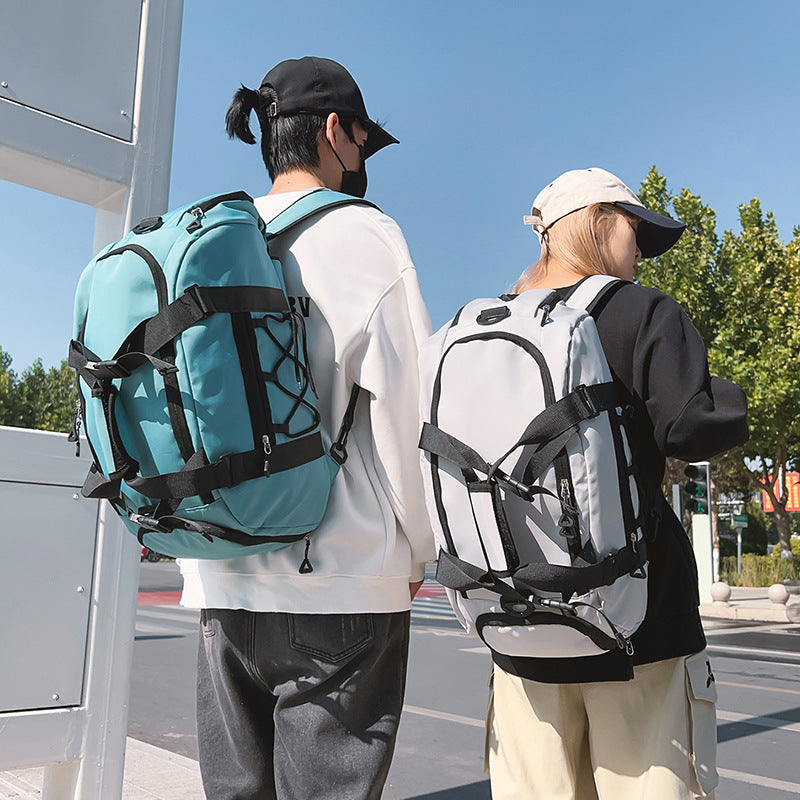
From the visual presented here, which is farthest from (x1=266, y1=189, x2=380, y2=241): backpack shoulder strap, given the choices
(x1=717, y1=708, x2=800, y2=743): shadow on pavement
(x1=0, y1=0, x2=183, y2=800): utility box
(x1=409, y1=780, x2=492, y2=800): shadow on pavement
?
(x1=717, y1=708, x2=800, y2=743): shadow on pavement

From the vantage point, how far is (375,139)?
210cm

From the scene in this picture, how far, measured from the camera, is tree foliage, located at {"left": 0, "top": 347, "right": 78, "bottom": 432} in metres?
3.24

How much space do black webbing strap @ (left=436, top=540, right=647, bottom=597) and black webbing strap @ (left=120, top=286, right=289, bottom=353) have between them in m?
0.64

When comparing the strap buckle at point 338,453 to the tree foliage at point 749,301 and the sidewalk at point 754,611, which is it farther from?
the tree foliage at point 749,301

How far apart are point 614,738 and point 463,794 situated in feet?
10.9

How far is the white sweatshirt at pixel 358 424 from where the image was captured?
168 cm

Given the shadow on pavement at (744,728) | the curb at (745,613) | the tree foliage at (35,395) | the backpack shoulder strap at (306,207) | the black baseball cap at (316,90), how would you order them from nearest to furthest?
1. the backpack shoulder strap at (306,207)
2. the black baseball cap at (316,90)
3. the tree foliage at (35,395)
4. the shadow on pavement at (744,728)
5. the curb at (745,613)

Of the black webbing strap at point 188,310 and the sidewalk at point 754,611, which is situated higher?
the black webbing strap at point 188,310

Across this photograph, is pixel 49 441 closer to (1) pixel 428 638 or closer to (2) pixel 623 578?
(2) pixel 623 578

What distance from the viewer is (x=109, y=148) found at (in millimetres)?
3209

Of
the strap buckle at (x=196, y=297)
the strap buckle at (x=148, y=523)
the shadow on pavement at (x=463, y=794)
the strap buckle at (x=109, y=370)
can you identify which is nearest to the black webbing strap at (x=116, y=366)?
the strap buckle at (x=109, y=370)

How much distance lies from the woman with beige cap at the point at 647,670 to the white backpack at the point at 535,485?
0.12 metres

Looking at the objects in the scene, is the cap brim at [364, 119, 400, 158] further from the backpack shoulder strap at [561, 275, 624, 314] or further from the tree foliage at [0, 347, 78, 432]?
the tree foliage at [0, 347, 78, 432]

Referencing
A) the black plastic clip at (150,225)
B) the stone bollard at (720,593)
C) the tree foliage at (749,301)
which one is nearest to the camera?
the black plastic clip at (150,225)
